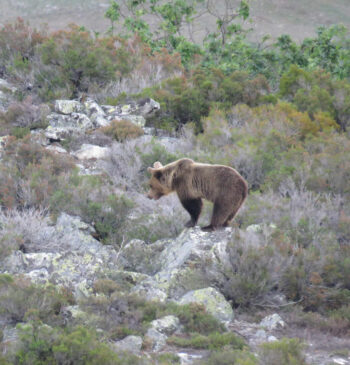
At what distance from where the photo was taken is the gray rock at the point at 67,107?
15.2m

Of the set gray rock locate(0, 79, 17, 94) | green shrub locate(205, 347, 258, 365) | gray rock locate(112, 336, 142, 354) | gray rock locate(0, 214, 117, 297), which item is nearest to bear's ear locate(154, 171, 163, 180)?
gray rock locate(0, 214, 117, 297)

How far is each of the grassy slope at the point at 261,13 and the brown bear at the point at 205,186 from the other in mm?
80548

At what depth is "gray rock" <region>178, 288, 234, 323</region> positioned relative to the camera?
6.85 m

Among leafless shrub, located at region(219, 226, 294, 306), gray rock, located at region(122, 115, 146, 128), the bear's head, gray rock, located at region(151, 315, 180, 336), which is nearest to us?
gray rock, located at region(151, 315, 180, 336)

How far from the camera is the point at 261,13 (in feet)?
309

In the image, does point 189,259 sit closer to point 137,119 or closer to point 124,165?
point 124,165

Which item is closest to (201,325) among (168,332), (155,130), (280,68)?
(168,332)

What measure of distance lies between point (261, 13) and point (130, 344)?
93693mm

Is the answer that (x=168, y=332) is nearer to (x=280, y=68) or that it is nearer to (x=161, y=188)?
(x=161, y=188)

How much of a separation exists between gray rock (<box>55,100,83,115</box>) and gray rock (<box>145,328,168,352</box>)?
1000cm

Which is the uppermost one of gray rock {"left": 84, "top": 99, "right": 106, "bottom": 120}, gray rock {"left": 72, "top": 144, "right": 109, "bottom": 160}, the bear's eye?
the bear's eye

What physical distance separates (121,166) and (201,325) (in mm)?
6155

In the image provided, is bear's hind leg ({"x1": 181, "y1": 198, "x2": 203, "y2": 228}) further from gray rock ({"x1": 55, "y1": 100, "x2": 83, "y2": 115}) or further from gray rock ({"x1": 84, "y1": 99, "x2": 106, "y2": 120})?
gray rock ({"x1": 55, "y1": 100, "x2": 83, "y2": 115})

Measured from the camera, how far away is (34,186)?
1018 cm
